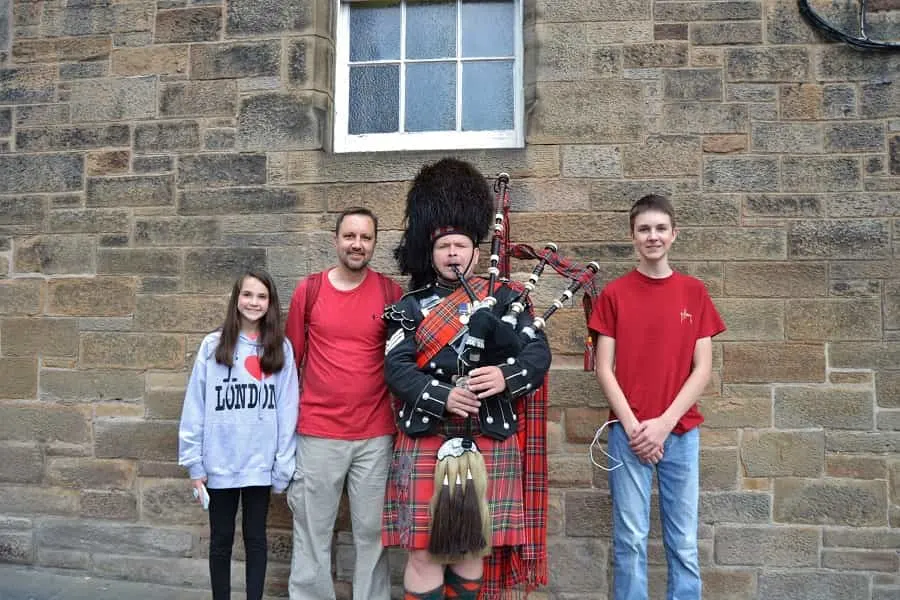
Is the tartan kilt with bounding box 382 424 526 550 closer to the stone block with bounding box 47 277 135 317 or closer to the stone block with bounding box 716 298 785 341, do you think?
the stone block with bounding box 716 298 785 341

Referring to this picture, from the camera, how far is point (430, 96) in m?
3.92

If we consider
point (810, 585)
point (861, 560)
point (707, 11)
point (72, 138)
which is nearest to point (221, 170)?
point (72, 138)

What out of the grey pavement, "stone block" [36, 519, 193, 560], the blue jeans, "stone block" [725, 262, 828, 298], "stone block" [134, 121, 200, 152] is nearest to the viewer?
the blue jeans

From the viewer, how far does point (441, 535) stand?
246 cm

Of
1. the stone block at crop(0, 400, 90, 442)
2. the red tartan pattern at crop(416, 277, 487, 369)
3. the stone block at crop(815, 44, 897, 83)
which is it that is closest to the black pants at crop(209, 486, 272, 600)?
the red tartan pattern at crop(416, 277, 487, 369)

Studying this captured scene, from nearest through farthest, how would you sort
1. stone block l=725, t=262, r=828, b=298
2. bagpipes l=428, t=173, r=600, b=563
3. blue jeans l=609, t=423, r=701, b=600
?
bagpipes l=428, t=173, r=600, b=563
blue jeans l=609, t=423, r=701, b=600
stone block l=725, t=262, r=828, b=298

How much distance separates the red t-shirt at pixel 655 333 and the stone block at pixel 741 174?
2.84 feet

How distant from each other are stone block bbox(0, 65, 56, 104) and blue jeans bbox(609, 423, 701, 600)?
3.59 metres

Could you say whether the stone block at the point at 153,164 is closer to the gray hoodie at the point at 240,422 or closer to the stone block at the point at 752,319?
the gray hoodie at the point at 240,422

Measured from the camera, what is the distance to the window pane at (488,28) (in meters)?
3.86

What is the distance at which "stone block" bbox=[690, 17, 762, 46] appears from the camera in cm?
351

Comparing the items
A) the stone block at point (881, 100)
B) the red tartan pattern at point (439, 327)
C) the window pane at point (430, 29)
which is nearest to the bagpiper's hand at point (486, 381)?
the red tartan pattern at point (439, 327)

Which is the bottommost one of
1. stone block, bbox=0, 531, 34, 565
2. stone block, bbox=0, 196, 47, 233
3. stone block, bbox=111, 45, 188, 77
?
stone block, bbox=0, 531, 34, 565

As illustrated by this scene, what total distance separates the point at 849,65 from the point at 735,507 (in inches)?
87.6
